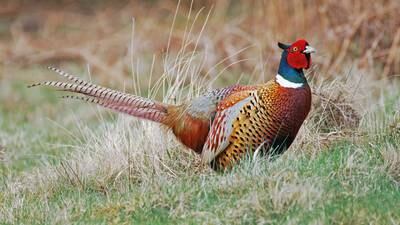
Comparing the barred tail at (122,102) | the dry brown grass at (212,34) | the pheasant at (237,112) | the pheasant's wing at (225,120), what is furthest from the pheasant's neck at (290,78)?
the dry brown grass at (212,34)

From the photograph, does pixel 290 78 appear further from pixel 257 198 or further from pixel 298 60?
pixel 257 198

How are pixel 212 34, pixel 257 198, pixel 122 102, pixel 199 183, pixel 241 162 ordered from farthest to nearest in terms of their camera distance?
pixel 212 34 → pixel 122 102 → pixel 241 162 → pixel 199 183 → pixel 257 198

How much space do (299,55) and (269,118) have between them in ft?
1.50

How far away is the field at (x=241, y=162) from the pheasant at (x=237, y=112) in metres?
0.14

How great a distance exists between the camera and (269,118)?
612cm

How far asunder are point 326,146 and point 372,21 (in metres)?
4.44

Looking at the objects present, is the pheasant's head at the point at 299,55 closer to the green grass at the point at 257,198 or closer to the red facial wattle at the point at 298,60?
the red facial wattle at the point at 298,60

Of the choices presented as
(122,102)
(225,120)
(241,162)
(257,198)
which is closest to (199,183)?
(241,162)

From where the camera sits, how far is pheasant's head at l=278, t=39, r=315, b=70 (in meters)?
6.25

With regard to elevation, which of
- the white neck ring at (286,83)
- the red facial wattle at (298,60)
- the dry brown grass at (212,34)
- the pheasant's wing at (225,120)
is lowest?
the dry brown grass at (212,34)

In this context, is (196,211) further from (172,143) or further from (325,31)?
(325,31)

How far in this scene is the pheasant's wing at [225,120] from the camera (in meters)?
6.26

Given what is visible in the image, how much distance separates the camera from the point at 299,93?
6129 millimetres

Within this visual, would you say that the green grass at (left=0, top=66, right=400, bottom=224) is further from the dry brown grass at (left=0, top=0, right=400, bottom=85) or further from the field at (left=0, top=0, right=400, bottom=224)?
the dry brown grass at (left=0, top=0, right=400, bottom=85)
